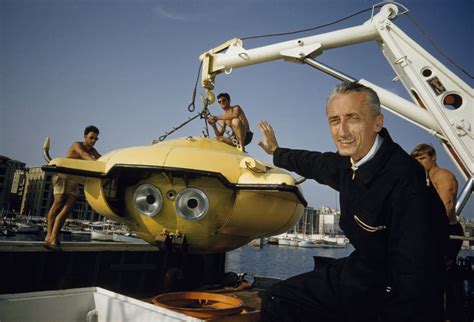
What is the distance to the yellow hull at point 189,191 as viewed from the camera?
3.67m

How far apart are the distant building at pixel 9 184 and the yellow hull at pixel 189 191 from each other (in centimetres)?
7065

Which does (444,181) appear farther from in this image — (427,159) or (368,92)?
(368,92)

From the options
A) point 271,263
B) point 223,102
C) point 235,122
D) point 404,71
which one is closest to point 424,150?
point 404,71

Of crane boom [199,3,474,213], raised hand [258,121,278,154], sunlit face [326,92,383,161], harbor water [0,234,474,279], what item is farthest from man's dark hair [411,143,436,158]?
harbor water [0,234,474,279]

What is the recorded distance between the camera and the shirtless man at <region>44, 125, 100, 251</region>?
192 inches

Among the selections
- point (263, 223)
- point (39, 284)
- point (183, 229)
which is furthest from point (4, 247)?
point (263, 223)

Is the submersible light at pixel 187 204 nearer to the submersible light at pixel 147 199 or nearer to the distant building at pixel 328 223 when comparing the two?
the submersible light at pixel 147 199

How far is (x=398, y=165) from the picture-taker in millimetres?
1536

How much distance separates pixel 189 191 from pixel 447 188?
3.03 metres

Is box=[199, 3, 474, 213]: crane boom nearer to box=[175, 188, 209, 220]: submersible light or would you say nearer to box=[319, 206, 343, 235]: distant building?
box=[175, 188, 209, 220]: submersible light

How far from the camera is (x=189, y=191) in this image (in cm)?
379

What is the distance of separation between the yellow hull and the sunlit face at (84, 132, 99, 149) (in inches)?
49.1

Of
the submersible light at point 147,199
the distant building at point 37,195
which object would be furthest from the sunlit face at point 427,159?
the distant building at point 37,195

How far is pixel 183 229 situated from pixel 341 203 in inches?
98.9
